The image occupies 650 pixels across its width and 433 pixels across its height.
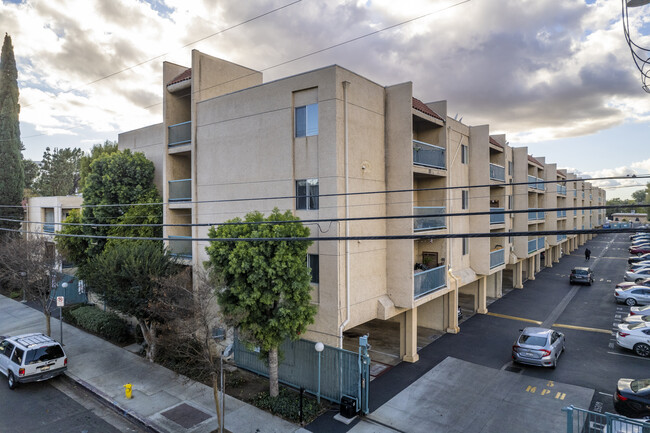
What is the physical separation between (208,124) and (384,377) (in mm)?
13672

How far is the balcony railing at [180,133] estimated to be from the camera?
62.0 feet

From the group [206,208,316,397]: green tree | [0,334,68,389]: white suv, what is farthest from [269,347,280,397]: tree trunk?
[0,334,68,389]: white suv

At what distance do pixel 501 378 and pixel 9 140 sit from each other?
39.8m

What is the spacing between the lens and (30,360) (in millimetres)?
13648

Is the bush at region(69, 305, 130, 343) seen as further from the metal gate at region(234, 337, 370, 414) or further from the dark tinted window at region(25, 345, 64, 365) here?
the metal gate at region(234, 337, 370, 414)

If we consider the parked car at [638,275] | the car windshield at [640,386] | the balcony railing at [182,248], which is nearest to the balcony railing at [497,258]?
the car windshield at [640,386]

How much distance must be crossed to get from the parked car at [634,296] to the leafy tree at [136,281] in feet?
91.1

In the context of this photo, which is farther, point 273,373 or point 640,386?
point 273,373

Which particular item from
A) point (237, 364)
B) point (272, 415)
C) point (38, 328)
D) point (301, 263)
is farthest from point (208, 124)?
point (38, 328)

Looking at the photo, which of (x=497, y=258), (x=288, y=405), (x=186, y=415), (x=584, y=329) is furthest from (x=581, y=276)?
(x=186, y=415)

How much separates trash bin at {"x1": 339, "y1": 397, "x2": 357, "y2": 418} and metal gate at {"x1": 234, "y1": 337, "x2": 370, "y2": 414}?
16 cm

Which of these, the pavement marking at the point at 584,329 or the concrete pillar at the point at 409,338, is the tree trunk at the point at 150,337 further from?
the pavement marking at the point at 584,329

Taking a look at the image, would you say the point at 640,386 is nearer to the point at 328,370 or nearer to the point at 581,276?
the point at 328,370

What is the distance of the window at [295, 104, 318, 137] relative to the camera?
45.8ft
